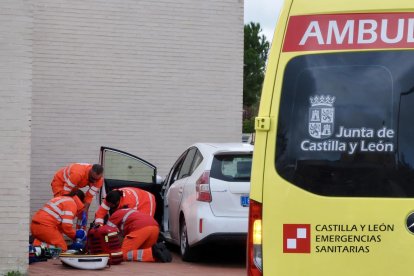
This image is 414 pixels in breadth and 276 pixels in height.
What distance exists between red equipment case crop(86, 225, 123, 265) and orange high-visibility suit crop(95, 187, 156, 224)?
31.5 inches

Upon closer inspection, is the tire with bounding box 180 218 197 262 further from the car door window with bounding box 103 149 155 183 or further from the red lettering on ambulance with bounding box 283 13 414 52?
the red lettering on ambulance with bounding box 283 13 414 52

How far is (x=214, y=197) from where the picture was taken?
10656 mm

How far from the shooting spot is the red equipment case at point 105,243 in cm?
1081

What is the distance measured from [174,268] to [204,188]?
3.66ft

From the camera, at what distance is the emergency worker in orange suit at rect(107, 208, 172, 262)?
11.4 m

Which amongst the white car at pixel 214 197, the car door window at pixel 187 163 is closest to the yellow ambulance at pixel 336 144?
the white car at pixel 214 197

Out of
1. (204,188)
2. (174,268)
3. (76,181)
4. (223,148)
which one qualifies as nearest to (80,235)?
(76,181)

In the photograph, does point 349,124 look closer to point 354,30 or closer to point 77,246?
point 354,30

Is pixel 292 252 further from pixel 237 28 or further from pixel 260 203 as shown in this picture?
pixel 237 28

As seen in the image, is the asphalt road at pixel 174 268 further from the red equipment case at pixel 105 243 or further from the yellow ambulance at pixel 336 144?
the yellow ambulance at pixel 336 144

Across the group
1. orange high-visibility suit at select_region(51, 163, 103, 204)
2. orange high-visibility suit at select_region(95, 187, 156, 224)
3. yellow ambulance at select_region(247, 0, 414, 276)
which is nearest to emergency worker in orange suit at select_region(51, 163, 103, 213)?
orange high-visibility suit at select_region(51, 163, 103, 204)

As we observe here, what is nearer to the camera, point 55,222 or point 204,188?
point 204,188

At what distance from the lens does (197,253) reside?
11.2 meters

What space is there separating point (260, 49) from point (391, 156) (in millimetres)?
51546
